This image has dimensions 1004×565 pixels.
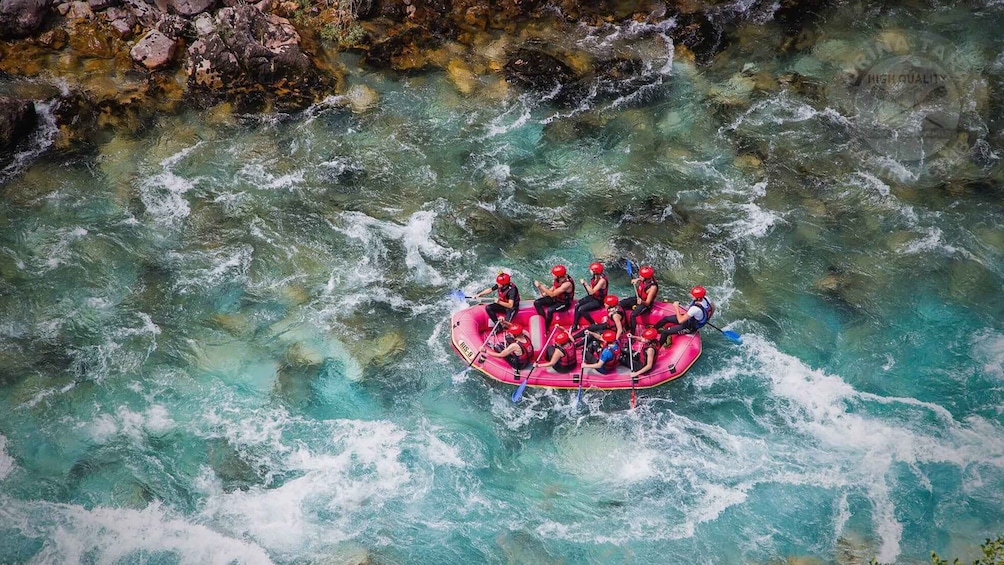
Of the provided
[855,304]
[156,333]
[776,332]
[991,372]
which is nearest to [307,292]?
[156,333]

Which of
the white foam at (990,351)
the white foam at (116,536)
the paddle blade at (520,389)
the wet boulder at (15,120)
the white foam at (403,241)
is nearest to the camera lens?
the white foam at (116,536)

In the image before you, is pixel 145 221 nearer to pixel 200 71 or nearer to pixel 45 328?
pixel 45 328

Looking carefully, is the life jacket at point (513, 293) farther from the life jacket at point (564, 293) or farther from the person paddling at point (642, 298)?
the person paddling at point (642, 298)

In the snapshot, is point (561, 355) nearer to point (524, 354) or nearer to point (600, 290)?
point (524, 354)

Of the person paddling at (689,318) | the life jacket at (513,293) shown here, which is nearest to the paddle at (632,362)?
the person paddling at (689,318)

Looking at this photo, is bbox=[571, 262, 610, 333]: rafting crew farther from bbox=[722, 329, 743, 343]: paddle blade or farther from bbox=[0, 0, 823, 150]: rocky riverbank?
bbox=[0, 0, 823, 150]: rocky riverbank

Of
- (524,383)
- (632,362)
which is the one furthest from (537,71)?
(524,383)
